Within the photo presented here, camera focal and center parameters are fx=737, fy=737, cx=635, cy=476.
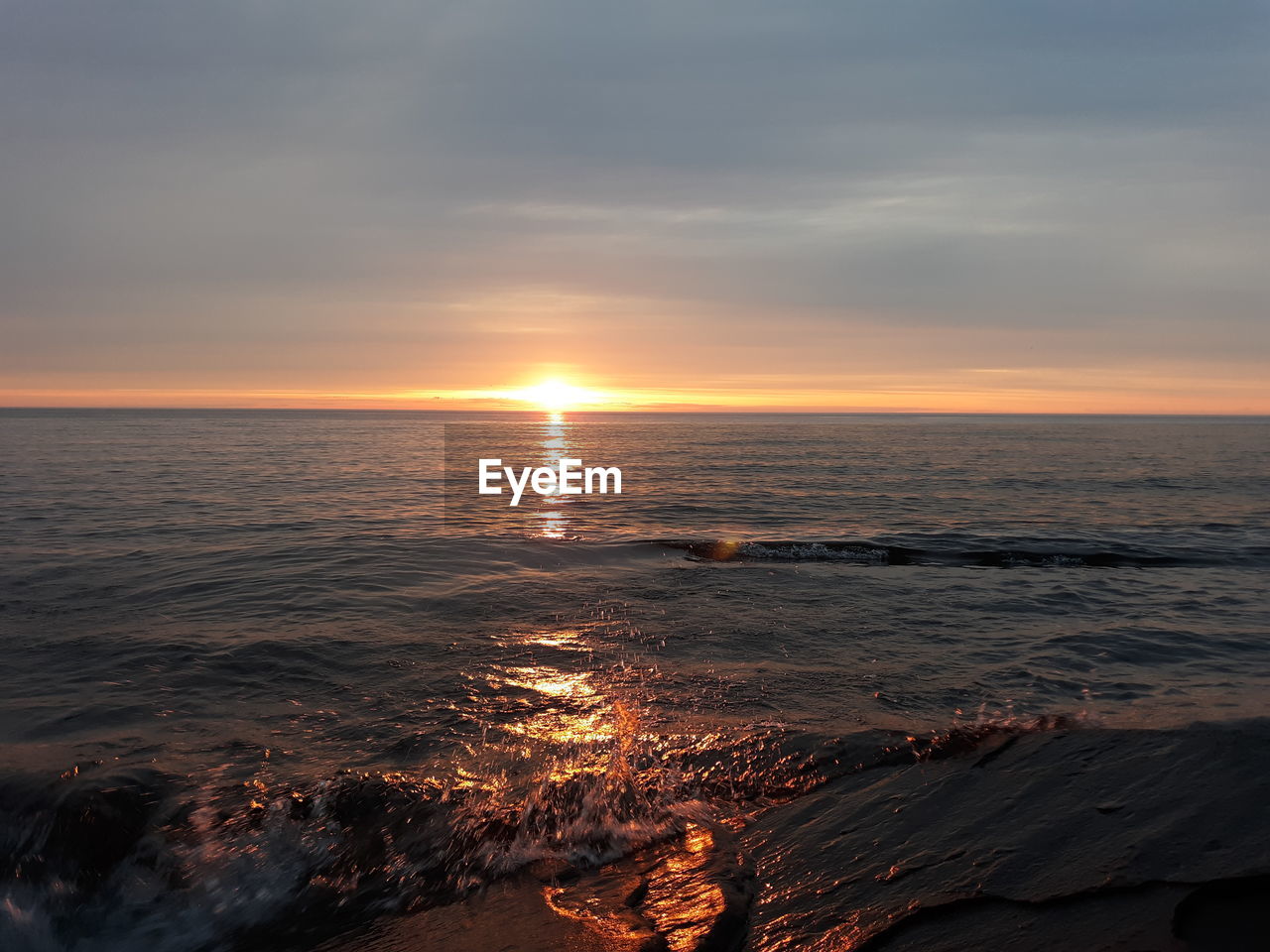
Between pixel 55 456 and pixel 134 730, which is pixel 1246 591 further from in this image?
pixel 55 456

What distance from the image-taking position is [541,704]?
9.30 meters

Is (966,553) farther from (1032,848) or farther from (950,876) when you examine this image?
(950,876)

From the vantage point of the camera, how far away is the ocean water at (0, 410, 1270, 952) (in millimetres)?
5949

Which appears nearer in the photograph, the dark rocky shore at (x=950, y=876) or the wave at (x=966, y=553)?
the dark rocky shore at (x=950, y=876)

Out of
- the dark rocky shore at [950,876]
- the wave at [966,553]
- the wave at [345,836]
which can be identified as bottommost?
the wave at [345,836]

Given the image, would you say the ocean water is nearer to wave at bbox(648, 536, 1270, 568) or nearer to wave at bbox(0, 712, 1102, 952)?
wave at bbox(0, 712, 1102, 952)

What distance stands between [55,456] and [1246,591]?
6161cm

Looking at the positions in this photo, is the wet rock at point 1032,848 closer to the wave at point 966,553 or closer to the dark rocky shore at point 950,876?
the dark rocky shore at point 950,876

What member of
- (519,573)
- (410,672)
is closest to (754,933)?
(410,672)

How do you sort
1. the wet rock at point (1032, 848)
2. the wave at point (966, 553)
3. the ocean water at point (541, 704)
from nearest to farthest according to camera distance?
the wet rock at point (1032, 848) → the ocean water at point (541, 704) → the wave at point (966, 553)

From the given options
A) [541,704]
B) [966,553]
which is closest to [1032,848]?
[541,704]

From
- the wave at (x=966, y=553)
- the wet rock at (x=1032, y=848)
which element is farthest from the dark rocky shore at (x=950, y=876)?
the wave at (x=966, y=553)

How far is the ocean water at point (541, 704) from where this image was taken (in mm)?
5949

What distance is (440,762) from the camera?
25.2ft
